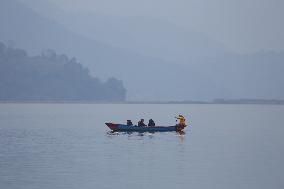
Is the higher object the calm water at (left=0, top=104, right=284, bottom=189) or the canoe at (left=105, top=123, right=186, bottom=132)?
the canoe at (left=105, top=123, right=186, bottom=132)

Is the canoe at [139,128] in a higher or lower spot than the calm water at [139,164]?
higher

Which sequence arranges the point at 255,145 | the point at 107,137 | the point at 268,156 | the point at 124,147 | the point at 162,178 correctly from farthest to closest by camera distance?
1. the point at 107,137
2. the point at 255,145
3. the point at 124,147
4. the point at 268,156
5. the point at 162,178

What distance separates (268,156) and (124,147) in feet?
54.5

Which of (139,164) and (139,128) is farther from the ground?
(139,128)

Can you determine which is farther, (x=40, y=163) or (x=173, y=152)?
(x=173, y=152)

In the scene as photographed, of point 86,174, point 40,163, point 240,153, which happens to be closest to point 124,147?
point 240,153

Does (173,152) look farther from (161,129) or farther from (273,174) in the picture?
(161,129)

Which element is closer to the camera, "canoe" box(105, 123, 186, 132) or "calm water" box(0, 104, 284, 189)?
"calm water" box(0, 104, 284, 189)

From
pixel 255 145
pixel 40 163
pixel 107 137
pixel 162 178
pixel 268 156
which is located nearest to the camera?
pixel 162 178

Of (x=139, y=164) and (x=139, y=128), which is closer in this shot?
(x=139, y=164)

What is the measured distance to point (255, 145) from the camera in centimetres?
7925

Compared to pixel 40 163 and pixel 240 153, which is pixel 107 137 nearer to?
pixel 240 153

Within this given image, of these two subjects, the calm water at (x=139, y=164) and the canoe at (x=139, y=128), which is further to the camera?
the canoe at (x=139, y=128)

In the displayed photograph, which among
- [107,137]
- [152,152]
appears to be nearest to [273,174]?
[152,152]
